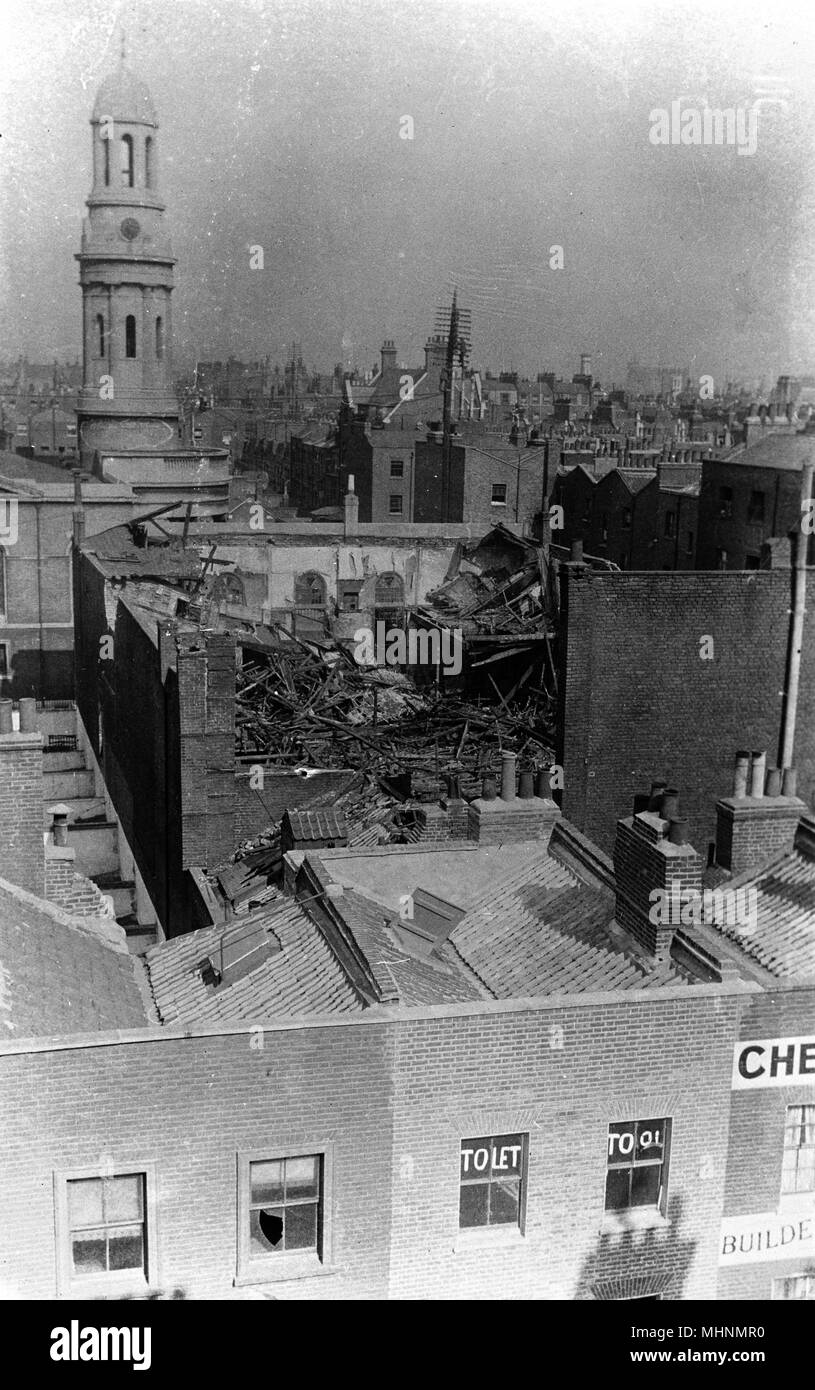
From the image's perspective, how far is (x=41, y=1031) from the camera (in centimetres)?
1054

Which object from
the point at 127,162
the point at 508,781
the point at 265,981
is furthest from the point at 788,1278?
the point at 127,162

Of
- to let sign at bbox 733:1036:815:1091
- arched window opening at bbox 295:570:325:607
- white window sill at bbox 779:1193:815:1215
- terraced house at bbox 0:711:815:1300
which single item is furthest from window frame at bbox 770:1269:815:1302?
arched window opening at bbox 295:570:325:607

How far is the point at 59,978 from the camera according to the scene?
Result: 1179 centimetres

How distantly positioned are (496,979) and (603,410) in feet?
241

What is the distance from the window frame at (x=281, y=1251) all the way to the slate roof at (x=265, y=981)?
132 centimetres

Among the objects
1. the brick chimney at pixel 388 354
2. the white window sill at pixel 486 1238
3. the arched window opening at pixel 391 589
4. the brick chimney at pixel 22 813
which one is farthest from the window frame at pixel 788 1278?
the brick chimney at pixel 388 354

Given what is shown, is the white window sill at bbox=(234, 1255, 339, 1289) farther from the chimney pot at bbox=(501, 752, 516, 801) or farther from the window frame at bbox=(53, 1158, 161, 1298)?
the chimney pot at bbox=(501, 752, 516, 801)

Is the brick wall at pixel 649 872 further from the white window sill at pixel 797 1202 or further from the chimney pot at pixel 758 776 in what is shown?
the white window sill at pixel 797 1202

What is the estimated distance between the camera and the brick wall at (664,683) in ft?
69.8

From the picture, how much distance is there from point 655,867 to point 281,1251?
192 inches

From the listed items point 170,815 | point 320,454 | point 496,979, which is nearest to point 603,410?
point 320,454

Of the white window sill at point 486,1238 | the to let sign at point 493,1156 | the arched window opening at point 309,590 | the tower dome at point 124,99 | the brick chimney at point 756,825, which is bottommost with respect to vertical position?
the white window sill at point 486,1238

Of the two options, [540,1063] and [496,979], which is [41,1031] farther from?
[496,979]

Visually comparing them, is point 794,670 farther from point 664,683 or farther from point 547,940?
point 547,940
